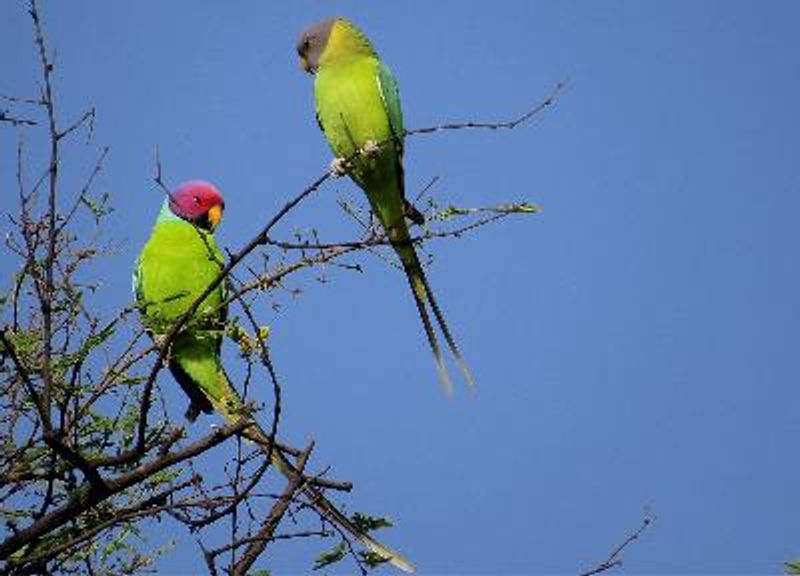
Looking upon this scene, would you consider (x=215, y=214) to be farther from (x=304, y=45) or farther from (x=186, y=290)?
(x=304, y=45)

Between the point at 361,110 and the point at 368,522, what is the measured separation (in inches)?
72.6

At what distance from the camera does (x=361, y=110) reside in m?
3.52

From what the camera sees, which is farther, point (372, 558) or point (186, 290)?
point (186, 290)

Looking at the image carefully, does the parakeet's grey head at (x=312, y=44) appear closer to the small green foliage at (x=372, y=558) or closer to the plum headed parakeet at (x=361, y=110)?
the plum headed parakeet at (x=361, y=110)

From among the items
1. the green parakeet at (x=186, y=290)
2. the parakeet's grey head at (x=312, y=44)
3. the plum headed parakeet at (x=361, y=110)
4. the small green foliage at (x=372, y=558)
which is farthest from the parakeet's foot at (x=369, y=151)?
the small green foliage at (x=372, y=558)

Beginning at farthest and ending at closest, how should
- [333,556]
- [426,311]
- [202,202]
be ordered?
[202,202] → [426,311] → [333,556]

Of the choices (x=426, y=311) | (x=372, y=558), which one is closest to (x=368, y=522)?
(x=372, y=558)

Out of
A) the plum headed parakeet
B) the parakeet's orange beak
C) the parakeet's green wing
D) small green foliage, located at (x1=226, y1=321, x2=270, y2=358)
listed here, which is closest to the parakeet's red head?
the parakeet's orange beak

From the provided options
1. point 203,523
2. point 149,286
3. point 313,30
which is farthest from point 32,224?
point 313,30

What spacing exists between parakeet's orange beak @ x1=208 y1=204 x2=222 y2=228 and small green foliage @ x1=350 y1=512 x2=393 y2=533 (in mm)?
2159

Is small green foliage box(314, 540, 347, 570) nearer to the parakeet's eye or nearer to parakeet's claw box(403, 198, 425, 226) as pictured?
parakeet's claw box(403, 198, 425, 226)

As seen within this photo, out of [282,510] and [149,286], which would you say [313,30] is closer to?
[149,286]

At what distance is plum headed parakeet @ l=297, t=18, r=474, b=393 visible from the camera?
3414mm

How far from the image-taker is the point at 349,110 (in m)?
3.52
